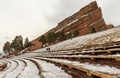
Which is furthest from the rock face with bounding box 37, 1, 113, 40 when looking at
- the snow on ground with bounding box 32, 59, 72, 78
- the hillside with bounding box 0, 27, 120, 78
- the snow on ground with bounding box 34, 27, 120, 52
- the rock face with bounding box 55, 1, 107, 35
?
the snow on ground with bounding box 32, 59, 72, 78

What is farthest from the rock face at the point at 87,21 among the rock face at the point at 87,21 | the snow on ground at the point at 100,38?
the snow on ground at the point at 100,38

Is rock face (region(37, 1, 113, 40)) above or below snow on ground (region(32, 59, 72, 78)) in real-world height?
above

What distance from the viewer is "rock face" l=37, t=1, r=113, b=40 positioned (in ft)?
558

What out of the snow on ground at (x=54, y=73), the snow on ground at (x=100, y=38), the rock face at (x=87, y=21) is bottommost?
the snow on ground at (x=54, y=73)

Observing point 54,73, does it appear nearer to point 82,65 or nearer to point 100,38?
point 82,65

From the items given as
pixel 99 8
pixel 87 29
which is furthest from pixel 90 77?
pixel 99 8

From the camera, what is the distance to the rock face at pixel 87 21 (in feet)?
558

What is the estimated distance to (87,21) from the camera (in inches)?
6954

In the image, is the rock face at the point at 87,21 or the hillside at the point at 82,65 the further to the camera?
the rock face at the point at 87,21

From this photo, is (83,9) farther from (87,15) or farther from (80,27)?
(80,27)

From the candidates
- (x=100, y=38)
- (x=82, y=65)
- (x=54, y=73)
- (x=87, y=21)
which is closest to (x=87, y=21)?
(x=87, y=21)

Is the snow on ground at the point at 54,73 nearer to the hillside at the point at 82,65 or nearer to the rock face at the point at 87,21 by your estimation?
the hillside at the point at 82,65

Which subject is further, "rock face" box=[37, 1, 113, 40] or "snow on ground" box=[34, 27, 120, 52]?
"rock face" box=[37, 1, 113, 40]

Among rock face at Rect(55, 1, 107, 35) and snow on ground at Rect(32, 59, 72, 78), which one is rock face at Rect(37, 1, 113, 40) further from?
snow on ground at Rect(32, 59, 72, 78)
